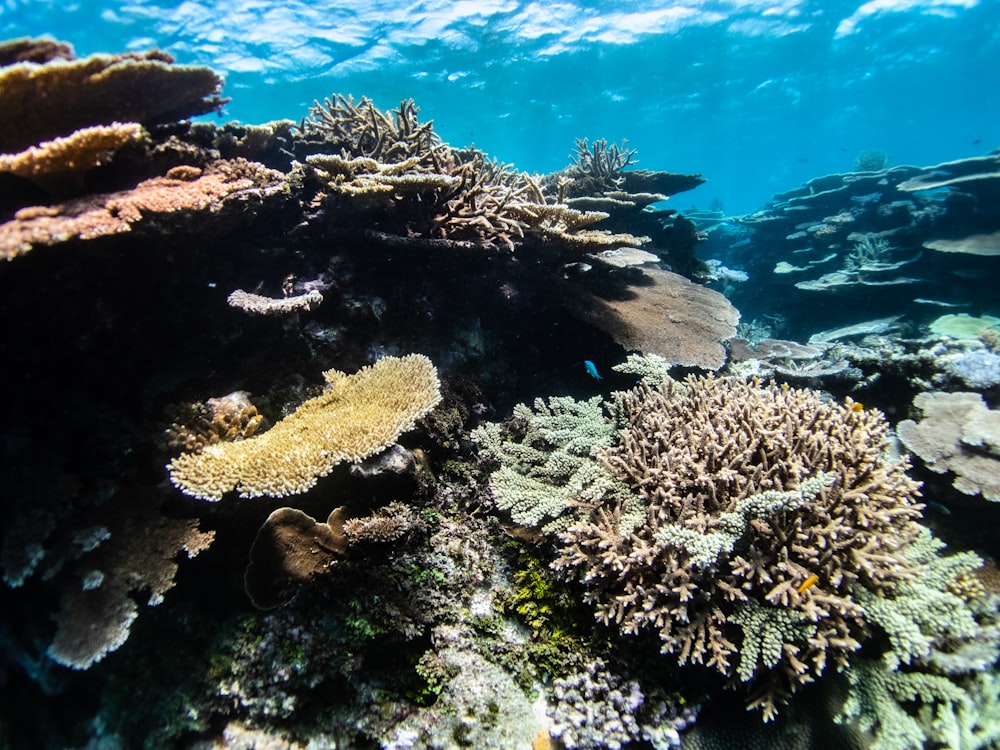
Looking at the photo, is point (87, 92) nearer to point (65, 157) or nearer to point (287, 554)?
point (65, 157)

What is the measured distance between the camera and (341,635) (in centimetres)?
285

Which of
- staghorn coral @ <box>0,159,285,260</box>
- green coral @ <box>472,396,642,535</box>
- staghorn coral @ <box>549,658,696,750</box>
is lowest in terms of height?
staghorn coral @ <box>549,658,696,750</box>

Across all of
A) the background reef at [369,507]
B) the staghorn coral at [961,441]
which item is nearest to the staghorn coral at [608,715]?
the background reef at [369,507]

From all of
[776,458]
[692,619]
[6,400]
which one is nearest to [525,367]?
[776,458]

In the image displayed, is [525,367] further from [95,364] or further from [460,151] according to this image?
[95,364]

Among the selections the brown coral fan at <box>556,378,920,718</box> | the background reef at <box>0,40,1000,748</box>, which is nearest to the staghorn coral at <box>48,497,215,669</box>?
the background reef at <box>0,40,1000,748</box>

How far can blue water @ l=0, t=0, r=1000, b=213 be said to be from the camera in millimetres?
20172

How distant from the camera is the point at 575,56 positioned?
1143 inches

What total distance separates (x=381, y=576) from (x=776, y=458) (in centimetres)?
275

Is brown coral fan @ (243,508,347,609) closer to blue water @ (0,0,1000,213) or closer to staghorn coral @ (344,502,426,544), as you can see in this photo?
staghorn coral @ (344,502,426,544)

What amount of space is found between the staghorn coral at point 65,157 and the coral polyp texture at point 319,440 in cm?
188

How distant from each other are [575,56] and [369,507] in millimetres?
34030

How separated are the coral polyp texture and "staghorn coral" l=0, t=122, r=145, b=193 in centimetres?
188

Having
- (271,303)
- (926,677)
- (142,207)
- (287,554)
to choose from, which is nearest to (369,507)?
(287,554)
